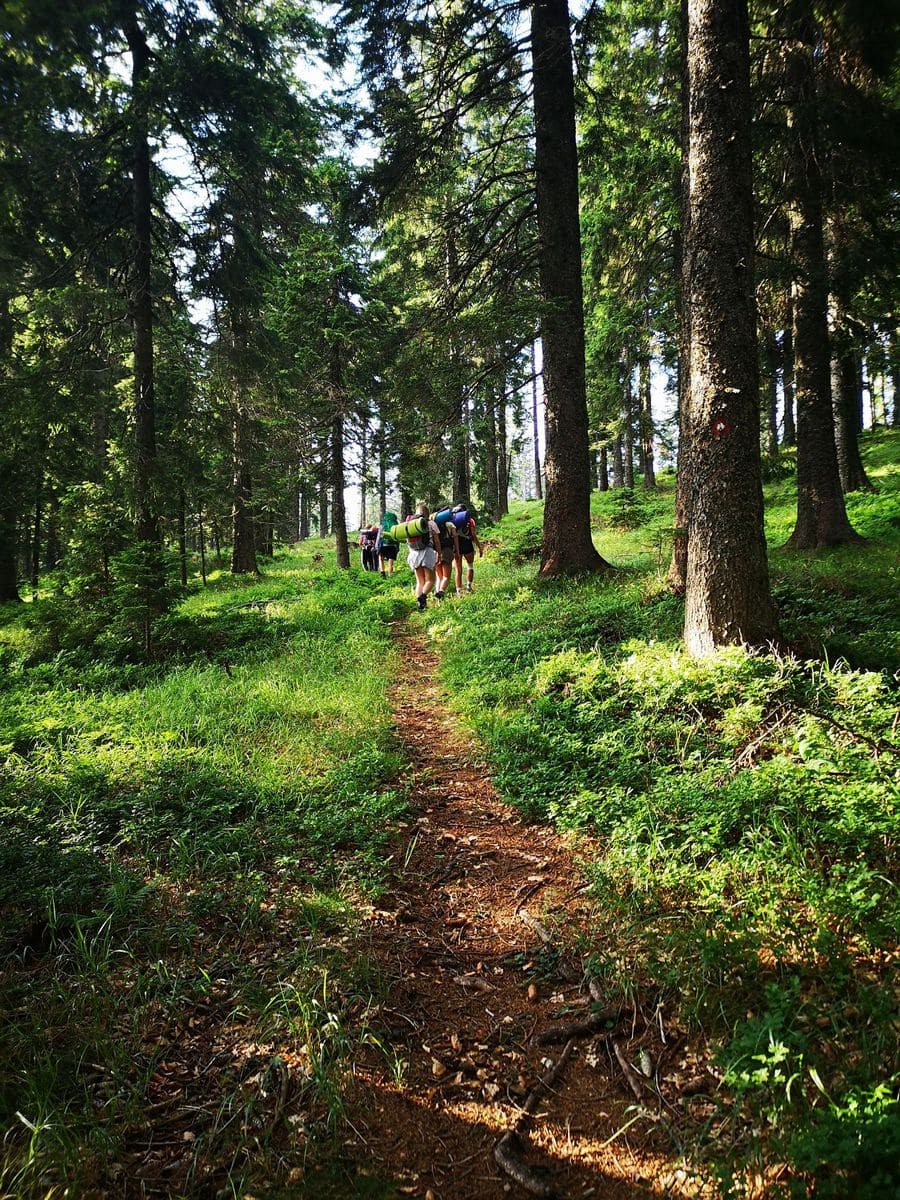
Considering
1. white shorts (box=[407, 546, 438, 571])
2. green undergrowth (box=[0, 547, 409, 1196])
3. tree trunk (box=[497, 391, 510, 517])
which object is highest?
tree trunk (box=[497, 391, 510, 517])

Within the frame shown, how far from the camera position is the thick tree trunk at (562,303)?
9234 mm

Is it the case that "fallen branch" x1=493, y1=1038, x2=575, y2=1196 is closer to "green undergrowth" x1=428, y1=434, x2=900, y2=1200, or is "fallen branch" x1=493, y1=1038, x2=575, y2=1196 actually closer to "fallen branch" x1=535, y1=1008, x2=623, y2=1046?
"fallen branch" x1=535, y1=1008, x2=623, y2=1046

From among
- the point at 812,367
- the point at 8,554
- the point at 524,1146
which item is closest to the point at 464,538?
the point at 812,367

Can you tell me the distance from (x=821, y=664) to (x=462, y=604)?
21.8 feet

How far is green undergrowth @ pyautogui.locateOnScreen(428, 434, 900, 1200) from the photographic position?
1.89 metres

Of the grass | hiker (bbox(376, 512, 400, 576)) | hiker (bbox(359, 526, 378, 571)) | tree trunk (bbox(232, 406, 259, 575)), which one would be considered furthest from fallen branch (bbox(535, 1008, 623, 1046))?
hiker (bbox(359, 526, 378, 571))

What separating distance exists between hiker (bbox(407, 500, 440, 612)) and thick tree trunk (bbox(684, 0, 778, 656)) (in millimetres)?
6858

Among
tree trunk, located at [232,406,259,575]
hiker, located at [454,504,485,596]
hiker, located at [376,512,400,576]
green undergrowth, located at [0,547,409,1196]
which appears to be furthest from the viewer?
hiker, located at [376,512,400,576]

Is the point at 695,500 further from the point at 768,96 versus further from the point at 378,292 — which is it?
the point at 378,292

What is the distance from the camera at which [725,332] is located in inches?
191

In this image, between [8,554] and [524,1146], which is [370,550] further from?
[524,1146]

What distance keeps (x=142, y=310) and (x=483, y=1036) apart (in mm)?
12449

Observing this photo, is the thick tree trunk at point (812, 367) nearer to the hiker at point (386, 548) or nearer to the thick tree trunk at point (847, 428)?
the thick tree trunk at point (847, 428)

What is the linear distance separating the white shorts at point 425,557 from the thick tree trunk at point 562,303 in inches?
113
